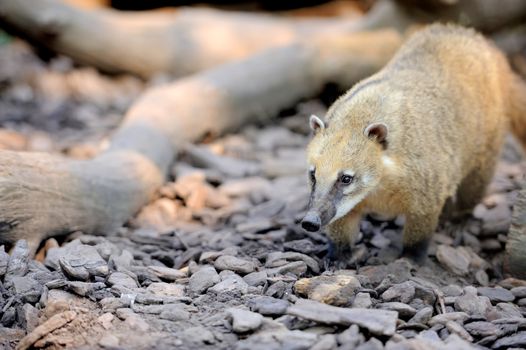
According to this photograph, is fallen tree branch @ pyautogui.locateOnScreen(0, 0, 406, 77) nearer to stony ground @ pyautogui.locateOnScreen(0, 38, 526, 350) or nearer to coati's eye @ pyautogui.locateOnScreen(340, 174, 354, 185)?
stony ground @ pyautogui.locateOnScreen(0, 38, 526, 350)

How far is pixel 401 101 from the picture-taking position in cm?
501

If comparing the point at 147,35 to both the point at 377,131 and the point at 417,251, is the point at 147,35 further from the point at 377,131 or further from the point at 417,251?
the point at 417,251

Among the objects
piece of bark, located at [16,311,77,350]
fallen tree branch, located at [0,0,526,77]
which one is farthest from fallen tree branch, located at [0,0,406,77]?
piece of bark, located at [16,311,77,350]

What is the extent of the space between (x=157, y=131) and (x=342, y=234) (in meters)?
2.55

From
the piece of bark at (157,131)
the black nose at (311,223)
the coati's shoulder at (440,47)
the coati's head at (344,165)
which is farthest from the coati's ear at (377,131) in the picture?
the piece of bark at (157,131)

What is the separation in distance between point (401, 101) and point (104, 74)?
17.7 feet

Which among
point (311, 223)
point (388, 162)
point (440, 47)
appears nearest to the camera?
point (311, 223)

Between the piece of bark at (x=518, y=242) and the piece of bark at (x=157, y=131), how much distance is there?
3.00m

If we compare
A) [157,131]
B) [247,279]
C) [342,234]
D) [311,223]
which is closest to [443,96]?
[342,234]

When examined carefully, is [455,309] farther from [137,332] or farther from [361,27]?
[361,27]

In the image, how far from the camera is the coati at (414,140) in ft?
15.2

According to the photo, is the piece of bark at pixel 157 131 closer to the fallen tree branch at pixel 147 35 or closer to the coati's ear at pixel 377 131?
the fallen tree branch at pixel 147 35

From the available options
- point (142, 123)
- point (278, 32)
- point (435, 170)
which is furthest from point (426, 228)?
point (278, 32)

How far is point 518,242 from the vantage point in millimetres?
4949
